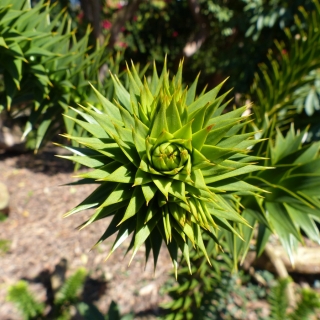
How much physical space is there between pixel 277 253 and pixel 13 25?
3.18 meters

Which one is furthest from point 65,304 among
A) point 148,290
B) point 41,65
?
point 41,65

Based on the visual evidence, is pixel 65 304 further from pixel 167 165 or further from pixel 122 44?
pixel 122 44

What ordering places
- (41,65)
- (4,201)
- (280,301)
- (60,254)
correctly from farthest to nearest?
(4,201) < (60,254) < (280,301) < (41,65)

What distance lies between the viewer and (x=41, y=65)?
4.93 ft

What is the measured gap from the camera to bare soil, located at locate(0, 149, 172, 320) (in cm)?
320

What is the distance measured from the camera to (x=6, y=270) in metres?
3.40

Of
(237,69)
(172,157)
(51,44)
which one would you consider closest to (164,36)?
(237,69)

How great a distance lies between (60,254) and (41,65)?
2739mm

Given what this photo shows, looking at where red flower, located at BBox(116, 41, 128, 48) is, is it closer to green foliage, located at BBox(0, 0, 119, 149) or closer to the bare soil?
the bare soil

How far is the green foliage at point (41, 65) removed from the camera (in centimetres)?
136

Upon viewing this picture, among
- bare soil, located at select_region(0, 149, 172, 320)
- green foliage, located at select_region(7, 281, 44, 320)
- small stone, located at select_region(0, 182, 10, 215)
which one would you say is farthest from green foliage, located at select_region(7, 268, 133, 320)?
small stone, located at select_region(0, 182, 10, 215)

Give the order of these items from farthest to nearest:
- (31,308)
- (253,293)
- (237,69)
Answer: (237,69), (253,293), (31,308)

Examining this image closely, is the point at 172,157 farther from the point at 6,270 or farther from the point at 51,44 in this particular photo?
the point at 6,270

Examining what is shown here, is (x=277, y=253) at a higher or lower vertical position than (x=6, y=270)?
lower
